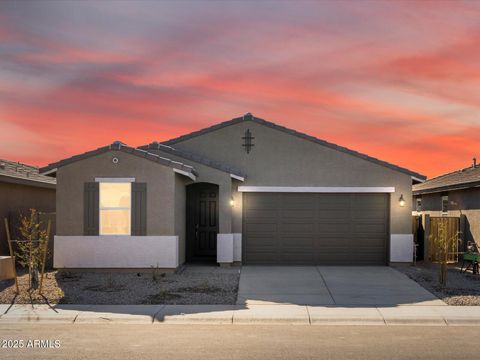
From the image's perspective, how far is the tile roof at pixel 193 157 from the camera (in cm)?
1920

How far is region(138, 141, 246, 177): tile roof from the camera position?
1920cm

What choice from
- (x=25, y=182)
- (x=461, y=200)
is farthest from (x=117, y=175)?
(x=461, y=200)

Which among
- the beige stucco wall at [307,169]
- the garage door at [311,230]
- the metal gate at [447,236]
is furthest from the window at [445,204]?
the garage door at [311,230]

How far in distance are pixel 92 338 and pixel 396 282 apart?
→ 920 centimetres

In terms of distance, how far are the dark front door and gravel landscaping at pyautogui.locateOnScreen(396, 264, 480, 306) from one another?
20.7 feet

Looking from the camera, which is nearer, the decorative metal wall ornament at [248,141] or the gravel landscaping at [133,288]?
the gravel landscaping at [133,288]

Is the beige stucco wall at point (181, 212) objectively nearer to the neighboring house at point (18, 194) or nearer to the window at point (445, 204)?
the neighboring house at point (18, 194)

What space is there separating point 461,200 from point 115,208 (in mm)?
13482

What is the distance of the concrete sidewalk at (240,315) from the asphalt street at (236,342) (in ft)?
1.18

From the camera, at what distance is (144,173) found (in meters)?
17.3

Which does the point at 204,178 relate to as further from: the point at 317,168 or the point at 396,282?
the point at 396,282

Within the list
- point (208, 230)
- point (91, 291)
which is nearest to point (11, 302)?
point (91, 291)

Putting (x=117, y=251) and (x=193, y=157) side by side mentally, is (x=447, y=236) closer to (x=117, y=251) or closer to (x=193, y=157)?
(x=193, y=157)

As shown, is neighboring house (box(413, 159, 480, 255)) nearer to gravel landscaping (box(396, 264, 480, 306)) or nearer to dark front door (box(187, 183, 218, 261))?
gravel landscaping (box(396, 264, 480, 306))
